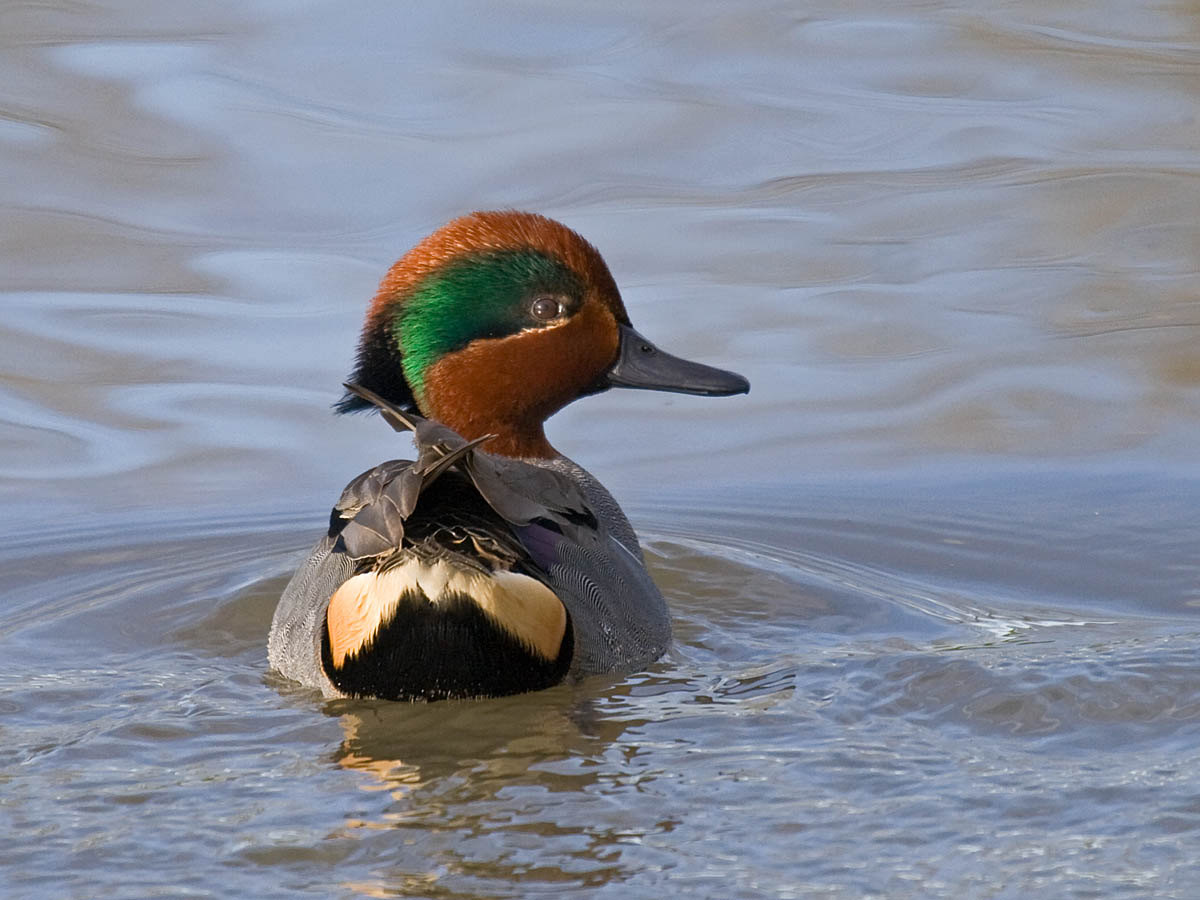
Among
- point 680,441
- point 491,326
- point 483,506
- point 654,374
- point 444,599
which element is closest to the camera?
point 444,599

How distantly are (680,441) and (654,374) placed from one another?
1.98 m

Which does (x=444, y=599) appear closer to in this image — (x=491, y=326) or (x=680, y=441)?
(x=491, y=326)

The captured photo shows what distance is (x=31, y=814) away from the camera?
4.61 m

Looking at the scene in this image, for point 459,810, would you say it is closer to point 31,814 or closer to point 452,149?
point 31,814

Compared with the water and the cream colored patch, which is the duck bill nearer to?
the water

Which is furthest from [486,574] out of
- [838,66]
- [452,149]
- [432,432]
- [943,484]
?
[838,66]

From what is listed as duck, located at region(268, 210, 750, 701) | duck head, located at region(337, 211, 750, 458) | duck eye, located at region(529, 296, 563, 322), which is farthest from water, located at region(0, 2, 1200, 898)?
duck eye, located at region(529, 296, 563, 322)

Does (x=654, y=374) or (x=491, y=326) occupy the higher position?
(x=491, y=326)

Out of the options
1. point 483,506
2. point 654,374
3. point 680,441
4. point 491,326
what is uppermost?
point 491,326

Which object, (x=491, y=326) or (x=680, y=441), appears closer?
(x=491, y=326)

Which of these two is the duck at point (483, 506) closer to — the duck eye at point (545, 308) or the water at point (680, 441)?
the duck eye at point (545, 308)

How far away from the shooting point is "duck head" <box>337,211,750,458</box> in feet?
20.7

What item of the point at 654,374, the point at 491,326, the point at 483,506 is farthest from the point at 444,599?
the point at 654,374

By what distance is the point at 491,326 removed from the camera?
250 inches
